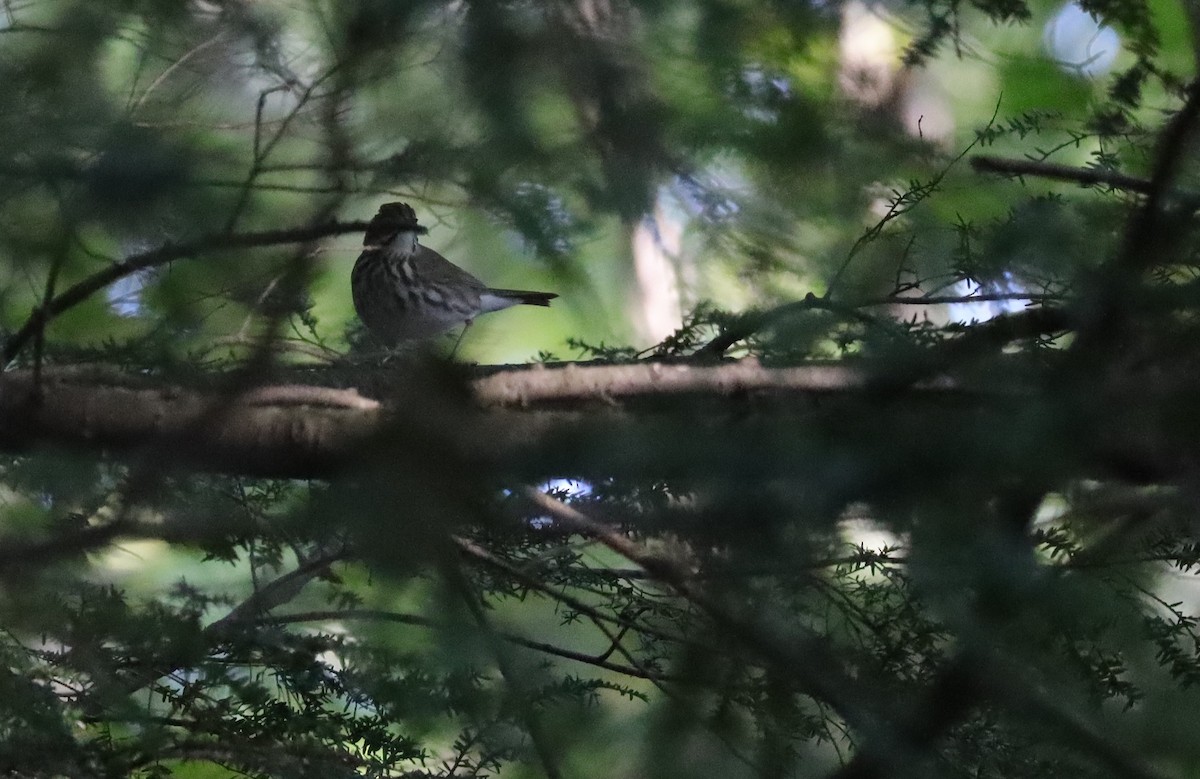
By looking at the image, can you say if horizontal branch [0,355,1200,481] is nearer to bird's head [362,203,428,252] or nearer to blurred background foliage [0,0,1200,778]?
blurred background foliage [0,0,1200,778]

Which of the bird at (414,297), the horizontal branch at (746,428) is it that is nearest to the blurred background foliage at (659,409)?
the horizontal branch at (746,428)

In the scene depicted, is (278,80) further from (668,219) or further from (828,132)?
(828,132)

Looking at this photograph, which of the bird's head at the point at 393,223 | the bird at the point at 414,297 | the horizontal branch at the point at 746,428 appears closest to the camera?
the horizontal branch at the point at 746,428

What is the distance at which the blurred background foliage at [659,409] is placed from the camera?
90 cm

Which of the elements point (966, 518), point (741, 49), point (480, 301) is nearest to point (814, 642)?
point (966, 518)

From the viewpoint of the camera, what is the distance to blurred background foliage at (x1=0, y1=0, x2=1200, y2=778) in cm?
90

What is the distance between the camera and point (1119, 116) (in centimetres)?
130

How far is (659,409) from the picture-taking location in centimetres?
103

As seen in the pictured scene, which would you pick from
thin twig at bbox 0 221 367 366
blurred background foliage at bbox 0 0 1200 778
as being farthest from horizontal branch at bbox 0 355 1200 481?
thin twig at bbox 0 221 367 366

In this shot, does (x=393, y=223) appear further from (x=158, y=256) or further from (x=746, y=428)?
(x=746, y=428)

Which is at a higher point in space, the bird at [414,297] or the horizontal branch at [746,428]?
the bird at [414,297]

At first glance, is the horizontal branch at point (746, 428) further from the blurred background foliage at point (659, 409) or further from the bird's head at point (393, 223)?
the bird's head at point (393, 223)

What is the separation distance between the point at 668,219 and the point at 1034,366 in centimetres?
61

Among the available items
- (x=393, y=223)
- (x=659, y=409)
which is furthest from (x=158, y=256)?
(x=659, y=409)
